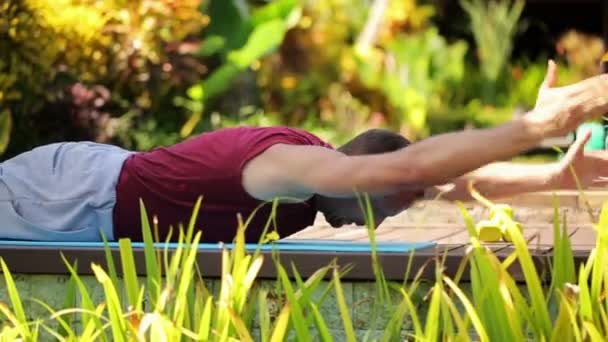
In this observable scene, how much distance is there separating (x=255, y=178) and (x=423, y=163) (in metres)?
0.53

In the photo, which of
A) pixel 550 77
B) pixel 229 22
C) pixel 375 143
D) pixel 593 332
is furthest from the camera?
pixel 229 22

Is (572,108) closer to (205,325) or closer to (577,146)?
(577,146)

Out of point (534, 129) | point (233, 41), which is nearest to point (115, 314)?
point (534, 129)

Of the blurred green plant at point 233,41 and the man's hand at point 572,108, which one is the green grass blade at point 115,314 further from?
the blurred green plant at point 233,41

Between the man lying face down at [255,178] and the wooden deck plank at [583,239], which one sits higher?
the man lying face down at [255,178]

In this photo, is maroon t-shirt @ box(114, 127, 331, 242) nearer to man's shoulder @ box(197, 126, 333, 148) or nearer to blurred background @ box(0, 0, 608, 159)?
man's shoulder @ box(197, 126, 333, 148)

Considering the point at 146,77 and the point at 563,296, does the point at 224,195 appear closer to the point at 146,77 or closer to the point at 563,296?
the point at 563,296

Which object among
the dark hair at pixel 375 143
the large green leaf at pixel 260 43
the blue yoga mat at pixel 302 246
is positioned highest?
the large green leaf at pixel 260 43

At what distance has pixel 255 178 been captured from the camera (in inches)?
140

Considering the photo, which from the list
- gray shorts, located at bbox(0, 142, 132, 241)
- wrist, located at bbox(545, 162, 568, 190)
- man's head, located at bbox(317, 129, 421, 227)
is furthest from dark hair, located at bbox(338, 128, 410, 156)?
gray shorts, located at bbox(0, 142, 132, 241)

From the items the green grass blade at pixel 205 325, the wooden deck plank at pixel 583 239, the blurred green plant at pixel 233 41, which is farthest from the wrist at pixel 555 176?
the blurred green plant at pixel 233 41

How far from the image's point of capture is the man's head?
368 cm

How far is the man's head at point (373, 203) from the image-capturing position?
12.1 ft

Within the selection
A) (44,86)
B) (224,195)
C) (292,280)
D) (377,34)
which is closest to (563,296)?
(292,280)
